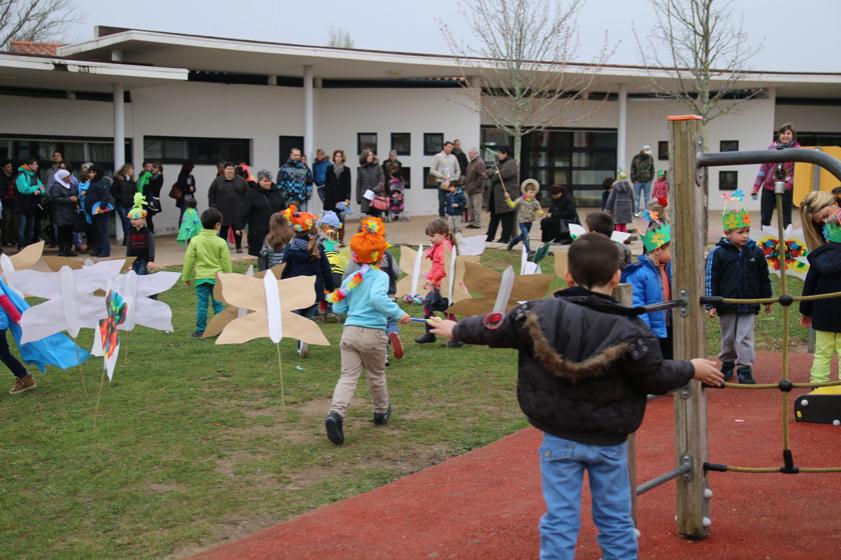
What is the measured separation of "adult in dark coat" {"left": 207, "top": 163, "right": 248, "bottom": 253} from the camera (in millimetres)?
20422

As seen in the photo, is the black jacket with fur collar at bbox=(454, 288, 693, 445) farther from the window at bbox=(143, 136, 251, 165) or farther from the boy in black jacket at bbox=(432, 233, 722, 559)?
the window at bbox=(143, 136, 251, 165)

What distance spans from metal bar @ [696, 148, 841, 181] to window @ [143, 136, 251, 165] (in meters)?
22.0

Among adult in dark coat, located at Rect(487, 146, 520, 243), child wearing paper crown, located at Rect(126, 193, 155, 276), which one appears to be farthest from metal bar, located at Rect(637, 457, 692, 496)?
adult in dark coat, located at Rect(487, 146, 520, 243)

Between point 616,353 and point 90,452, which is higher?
point 616,353

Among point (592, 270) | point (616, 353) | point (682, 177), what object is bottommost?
point (616, 353)

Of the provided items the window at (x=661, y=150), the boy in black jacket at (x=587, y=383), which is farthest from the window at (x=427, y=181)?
the boy in black jacket at (x=587, y=383)

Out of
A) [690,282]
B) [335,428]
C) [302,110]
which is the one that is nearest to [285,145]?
[302,110]

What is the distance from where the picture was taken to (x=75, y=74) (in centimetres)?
2191

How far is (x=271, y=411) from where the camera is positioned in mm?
9414

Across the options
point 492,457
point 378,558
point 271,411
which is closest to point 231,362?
point 271,411

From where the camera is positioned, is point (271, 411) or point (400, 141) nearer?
point (271, 411)

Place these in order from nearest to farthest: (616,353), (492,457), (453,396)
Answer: (616,353) < (492,457) < (453,396)

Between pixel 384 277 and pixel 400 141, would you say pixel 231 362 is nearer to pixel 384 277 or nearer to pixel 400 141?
pixel 384 277

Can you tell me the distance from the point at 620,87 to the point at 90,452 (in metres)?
25.6
